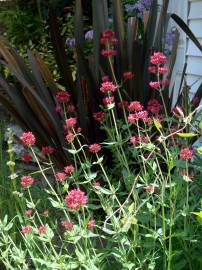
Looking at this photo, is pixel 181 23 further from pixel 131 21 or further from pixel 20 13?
pixel 20 13

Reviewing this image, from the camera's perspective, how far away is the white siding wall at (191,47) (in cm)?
354

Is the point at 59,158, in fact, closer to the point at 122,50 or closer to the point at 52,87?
the point at 52,87

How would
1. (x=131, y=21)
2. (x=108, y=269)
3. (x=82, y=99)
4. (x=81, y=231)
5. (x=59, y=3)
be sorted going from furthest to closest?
1. (x=59, y=3)
2. (x=131, y=21)
3. (x=82, y=99)
4. (x=108, y=269)
5. (x=81, y=231)

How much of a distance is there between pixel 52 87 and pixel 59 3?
3.39 metres

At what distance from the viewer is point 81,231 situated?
5.46 feet

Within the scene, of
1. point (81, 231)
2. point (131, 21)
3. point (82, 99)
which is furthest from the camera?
point (131, 21)

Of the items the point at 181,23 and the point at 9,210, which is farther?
the point at 9,210

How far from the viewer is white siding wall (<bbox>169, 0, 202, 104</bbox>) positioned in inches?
139

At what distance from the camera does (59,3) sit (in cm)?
597

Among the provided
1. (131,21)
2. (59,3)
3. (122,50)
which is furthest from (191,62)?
(59,3)

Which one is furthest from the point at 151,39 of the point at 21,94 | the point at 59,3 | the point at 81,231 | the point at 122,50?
the point at 59,3

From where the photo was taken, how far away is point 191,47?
12.0 feet

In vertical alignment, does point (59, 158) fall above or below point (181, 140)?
below

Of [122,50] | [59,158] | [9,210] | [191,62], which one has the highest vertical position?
[122,50]
